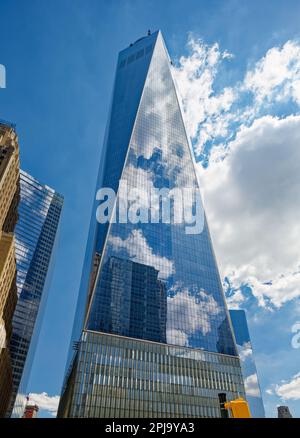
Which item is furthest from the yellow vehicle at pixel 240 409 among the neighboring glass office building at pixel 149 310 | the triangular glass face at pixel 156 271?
the triangular glass face at pixel 156 271

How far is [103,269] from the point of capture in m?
108

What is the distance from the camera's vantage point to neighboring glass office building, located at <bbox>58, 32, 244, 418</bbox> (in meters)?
90.3

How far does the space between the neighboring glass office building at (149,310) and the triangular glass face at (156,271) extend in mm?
367

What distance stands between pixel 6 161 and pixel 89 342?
178 feet

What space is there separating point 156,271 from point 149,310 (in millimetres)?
15810

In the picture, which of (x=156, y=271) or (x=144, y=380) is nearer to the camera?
(x=144, y=380)

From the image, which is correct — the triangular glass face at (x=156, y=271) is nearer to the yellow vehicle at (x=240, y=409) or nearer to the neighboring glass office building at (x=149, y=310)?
the neighboring glass office building at (x=149, y=310)

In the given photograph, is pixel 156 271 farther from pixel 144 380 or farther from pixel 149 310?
pixel 144 380

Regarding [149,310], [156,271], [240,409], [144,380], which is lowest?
[240,409]

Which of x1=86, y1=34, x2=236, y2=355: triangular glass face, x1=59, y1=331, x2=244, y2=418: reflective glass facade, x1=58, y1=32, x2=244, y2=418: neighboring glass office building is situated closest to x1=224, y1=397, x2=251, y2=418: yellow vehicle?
x1=59, y1=331, x2=244, y2=418: reflective glass facade

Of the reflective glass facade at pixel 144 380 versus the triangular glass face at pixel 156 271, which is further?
the triangular glass face at pixel 156 271

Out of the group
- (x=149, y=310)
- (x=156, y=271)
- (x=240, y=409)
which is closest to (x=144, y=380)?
(x=149, y=310)

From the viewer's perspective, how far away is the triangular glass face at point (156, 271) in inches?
4163

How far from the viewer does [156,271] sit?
397 ft
